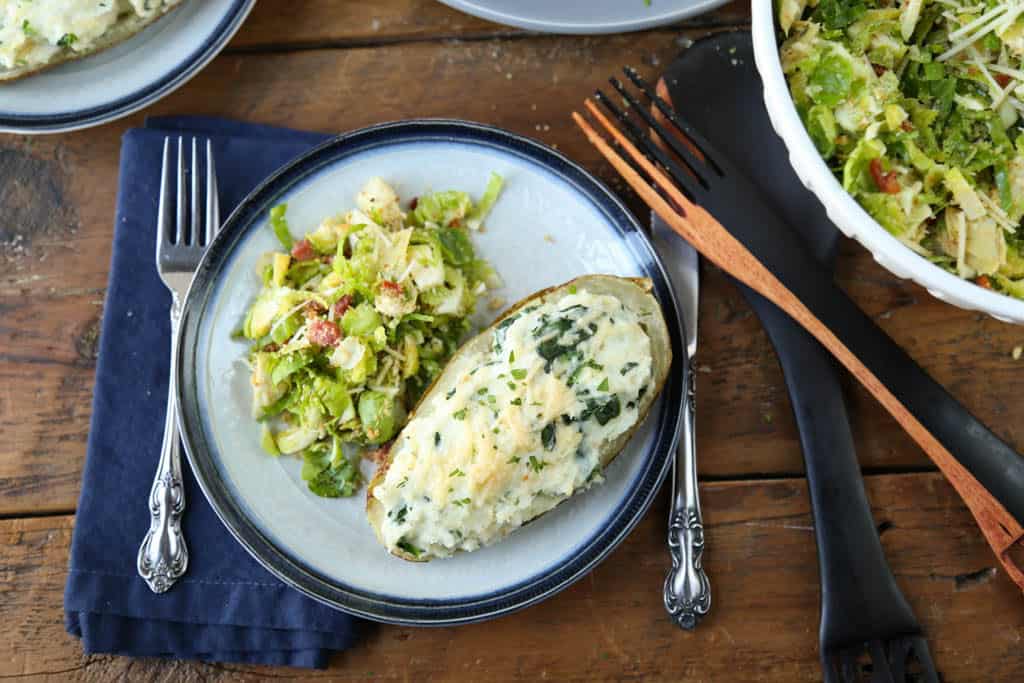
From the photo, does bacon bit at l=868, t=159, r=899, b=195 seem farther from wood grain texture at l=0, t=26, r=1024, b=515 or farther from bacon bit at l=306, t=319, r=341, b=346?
bacon bit at l=306, t=319, r=341, b=346

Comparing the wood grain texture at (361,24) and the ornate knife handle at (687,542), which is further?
the wood grain texture at (361,24)

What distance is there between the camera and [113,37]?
90.1 inches

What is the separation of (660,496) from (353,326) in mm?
933

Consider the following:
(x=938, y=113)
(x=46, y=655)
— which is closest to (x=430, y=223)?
(x=938, y=113)

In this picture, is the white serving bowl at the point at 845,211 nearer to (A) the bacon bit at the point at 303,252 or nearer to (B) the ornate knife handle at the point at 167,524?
(A) the bacon bit at the point at 303,252

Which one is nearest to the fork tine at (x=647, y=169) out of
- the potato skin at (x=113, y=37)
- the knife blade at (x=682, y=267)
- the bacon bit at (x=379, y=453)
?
the knife blade at (x=682, y=267)

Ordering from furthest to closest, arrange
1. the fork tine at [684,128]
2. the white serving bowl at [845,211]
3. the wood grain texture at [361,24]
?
the wood grain texture at [361,24]
the fork tine at [684,128]
the white serving bowl at [845,211]

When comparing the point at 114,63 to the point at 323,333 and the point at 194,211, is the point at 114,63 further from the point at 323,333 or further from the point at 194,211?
the point at 323,333

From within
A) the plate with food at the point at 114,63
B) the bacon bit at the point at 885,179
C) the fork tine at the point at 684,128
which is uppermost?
the plate with food at the point at 114,63

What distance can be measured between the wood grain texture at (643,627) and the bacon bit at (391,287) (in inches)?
35.5

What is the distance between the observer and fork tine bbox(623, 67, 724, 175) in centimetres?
222

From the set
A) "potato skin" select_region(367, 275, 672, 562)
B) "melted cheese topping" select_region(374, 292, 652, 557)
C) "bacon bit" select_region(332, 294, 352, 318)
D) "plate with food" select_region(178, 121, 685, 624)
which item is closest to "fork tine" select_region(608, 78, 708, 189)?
"plate with food" select_region(178, 121, 685, 624)

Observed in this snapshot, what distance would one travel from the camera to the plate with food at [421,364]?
200cm

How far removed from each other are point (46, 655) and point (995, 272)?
8.21 ft
